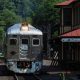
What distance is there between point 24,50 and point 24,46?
0.26 m

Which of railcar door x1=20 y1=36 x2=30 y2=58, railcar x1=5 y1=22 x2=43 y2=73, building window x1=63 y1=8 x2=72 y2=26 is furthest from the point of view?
building window x1=63 y1=8 x2=72 y2=26

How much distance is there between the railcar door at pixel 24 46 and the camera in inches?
1157

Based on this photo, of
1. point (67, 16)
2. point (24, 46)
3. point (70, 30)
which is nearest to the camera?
point (24, 46)

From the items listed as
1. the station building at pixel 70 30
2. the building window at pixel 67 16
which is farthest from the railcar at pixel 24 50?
the building window at pixel 67 16

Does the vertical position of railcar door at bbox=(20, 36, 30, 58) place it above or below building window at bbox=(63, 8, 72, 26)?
below

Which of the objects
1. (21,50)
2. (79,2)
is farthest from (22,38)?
(79,2)

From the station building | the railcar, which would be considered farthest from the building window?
A: the railcar

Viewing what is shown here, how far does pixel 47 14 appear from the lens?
71.0m

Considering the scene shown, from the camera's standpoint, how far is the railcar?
29172 millimetres

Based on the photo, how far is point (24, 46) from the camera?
29484 mm

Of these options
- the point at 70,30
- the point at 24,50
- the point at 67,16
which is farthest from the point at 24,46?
the point at 67,16

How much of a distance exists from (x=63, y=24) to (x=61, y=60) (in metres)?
3.30

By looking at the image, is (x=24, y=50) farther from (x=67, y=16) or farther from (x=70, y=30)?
(x=67, y=16)

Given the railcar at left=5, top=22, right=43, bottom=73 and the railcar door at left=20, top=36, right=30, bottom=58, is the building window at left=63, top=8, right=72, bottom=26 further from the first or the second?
the railcar door at left=20, top=36, right=30, bottom=58
